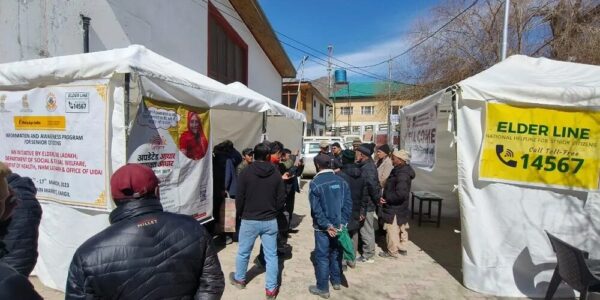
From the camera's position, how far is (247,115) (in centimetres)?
781

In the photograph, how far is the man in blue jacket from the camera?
13.2 feet

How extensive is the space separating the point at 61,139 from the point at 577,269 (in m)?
5.28

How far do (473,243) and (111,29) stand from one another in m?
6.82

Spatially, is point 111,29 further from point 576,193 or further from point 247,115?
point 576,193

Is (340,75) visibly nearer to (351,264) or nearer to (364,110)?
(364,110)

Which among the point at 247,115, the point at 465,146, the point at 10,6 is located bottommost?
the point at 465,146

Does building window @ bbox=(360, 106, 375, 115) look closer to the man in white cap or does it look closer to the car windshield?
the car windshield

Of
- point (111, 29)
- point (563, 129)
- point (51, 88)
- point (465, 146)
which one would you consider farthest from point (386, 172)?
point (111, 29)

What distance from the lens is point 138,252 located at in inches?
64.8

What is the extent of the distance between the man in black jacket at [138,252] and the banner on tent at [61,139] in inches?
86.0

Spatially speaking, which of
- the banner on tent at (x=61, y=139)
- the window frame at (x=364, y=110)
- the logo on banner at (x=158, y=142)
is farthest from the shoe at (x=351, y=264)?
the window frame at (x=364, y=110)

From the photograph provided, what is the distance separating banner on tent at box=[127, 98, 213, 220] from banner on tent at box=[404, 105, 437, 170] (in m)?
3.58

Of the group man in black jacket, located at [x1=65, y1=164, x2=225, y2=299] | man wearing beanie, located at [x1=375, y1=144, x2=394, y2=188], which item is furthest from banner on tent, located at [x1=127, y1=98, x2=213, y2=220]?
man wearing beanie, located at [x1=375, y1=144, x2=394, y2=188]

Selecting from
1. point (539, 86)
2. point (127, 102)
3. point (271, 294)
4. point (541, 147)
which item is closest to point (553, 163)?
point (541, 147)
